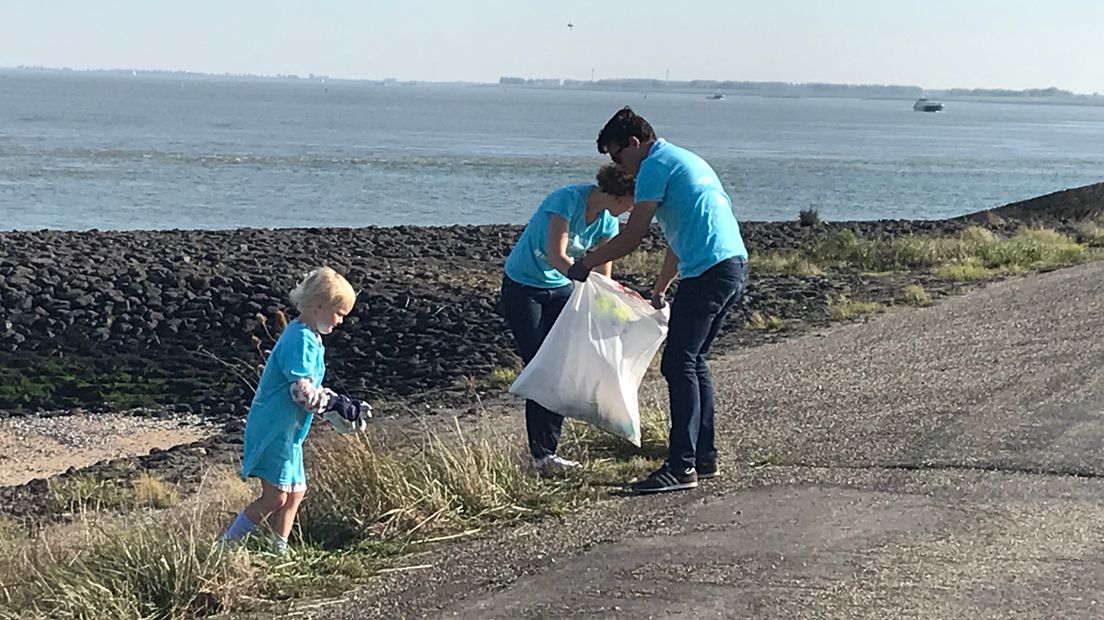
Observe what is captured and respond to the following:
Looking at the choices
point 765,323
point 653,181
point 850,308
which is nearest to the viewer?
point 653,181

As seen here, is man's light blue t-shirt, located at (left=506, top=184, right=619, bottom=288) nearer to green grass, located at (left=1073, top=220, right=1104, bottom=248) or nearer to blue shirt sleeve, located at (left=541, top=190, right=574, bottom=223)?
blue shirt sleeve, located at (left=541, top=190, right=574, bottom=223)

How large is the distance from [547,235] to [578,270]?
27cm

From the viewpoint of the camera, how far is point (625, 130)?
656 centimetres

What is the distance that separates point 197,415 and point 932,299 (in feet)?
24.4

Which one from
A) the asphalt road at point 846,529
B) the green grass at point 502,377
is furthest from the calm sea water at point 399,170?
the asphalt road at point 846,529

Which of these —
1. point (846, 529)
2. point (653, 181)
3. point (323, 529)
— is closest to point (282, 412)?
point (323, 529)

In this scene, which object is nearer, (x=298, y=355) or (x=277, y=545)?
(x=298, y=355)

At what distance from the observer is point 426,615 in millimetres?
5320

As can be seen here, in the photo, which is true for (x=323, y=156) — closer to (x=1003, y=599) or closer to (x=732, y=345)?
(x=732, y=345)

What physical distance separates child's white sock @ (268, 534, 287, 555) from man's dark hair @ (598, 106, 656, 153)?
2.16 m

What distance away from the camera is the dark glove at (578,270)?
21.9 feet

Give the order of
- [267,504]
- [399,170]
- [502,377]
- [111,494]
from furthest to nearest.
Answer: [399,170], [502,377], [111,494], [267,504]

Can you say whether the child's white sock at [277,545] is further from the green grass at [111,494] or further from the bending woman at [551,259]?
the green grass at [111,494]

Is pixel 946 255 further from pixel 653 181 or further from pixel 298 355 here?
pixel 298 355
